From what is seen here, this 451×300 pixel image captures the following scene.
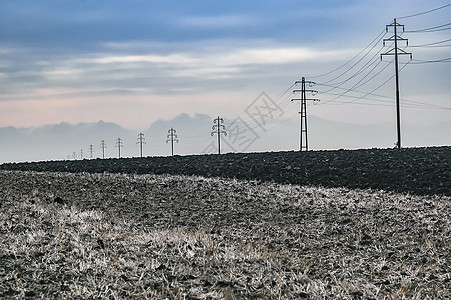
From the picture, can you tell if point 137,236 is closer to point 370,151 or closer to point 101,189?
point 101,189

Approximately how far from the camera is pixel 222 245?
12.7m

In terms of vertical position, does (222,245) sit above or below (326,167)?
below

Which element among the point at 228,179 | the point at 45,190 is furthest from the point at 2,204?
the point at 228,179

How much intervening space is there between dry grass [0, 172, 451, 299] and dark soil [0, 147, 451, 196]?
3695 mm

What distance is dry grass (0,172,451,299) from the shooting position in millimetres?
9016

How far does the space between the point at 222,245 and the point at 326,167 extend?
20224 mm

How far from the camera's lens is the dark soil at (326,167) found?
1077 inches

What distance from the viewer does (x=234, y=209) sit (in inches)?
783

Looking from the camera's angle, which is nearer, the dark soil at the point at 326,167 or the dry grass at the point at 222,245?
the dry grass at the point at 222,245

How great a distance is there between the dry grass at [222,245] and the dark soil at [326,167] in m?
3.69

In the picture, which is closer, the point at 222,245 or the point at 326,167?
the point at 222,245

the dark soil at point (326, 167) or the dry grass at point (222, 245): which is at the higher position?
the dark soil at point (326, 167)

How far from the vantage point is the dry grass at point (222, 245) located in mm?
→ 9016

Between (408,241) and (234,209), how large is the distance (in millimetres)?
6805
